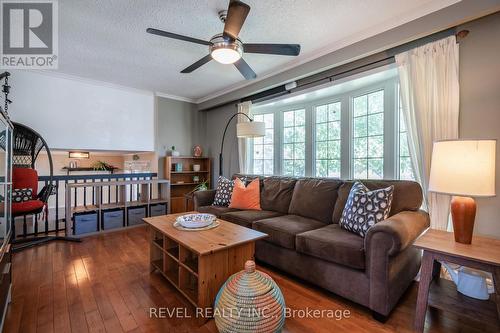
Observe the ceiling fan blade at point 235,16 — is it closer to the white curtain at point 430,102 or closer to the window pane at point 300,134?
the white curtain at point 430,102

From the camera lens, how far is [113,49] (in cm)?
292

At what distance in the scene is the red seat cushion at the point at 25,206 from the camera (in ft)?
9.13

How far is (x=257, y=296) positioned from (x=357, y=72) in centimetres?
259

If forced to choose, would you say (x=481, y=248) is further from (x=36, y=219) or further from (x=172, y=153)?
(x=36, y=219)

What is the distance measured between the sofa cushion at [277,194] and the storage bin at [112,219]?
231 centimetres

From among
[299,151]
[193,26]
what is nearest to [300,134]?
[299,151]

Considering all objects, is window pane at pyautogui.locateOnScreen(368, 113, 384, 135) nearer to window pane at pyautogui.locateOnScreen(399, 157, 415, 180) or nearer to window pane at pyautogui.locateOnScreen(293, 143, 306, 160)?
window pane at pyautogui.locateOnScreen(399, 157, 415, 180)

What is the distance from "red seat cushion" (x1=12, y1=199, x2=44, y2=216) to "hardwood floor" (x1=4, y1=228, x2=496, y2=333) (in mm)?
507

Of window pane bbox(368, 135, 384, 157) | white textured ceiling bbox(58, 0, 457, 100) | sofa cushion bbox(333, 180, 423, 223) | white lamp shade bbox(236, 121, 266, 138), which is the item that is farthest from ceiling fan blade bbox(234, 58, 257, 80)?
sofa cushion bbox(333, 180, 423, 223)

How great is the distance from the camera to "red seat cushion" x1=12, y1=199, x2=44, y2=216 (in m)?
2.78

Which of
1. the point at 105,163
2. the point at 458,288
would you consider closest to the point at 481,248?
the point at 458,288

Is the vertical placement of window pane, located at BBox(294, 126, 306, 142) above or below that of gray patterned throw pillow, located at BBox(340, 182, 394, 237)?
above

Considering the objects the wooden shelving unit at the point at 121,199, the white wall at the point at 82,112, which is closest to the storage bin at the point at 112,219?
the wooden shelving unit at the point at 121,199

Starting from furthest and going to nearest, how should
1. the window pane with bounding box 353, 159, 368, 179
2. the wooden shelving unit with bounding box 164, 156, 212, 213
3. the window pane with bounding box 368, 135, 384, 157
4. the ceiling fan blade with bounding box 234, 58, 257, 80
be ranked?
the wooden shelving unit with bounding box 164, 156, 212, 213 → the window pane with bounding box 353, 159, 368, 179 → the window pane with bounding box 368, 135, 384, 157 → the ceiling fan blade with bounding box 234, 58, 257, 80
